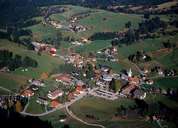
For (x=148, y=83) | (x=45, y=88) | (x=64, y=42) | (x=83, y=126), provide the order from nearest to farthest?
(x=83, y=126) → (x=45, y=88) → (x=148, y=83) → (x=64, y=42)

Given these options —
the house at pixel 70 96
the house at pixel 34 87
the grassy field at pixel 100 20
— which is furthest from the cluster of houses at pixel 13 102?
the grassy field at pixel 100 20

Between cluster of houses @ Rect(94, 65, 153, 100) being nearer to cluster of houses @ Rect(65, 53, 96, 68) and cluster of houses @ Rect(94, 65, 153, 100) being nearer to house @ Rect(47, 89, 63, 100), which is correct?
cluster of houses @ Rect(65, 53, 96, 68)

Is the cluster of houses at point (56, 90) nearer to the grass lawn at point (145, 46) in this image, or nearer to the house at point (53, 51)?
the house at point (53, 51)

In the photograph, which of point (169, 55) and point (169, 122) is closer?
point (169, 122)

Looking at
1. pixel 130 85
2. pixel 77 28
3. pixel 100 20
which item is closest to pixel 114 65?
pixel 130 85

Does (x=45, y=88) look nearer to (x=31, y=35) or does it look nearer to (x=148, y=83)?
(x=148, y=83)

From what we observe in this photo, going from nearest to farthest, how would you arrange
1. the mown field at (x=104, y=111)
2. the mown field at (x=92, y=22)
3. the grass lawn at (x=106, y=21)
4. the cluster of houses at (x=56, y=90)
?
the mown field at (x=104, y=111) → the cluster of houses at (x=56, y=90) → the mown field at (x=92, y=22) → the grass lawn at (x=106, y=21)

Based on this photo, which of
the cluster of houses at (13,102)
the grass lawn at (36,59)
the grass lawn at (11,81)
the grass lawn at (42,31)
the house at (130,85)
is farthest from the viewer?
the grass lawn at (42,31)

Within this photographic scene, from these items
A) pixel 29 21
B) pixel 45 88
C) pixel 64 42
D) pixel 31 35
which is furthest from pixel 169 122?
pixel 29 21
